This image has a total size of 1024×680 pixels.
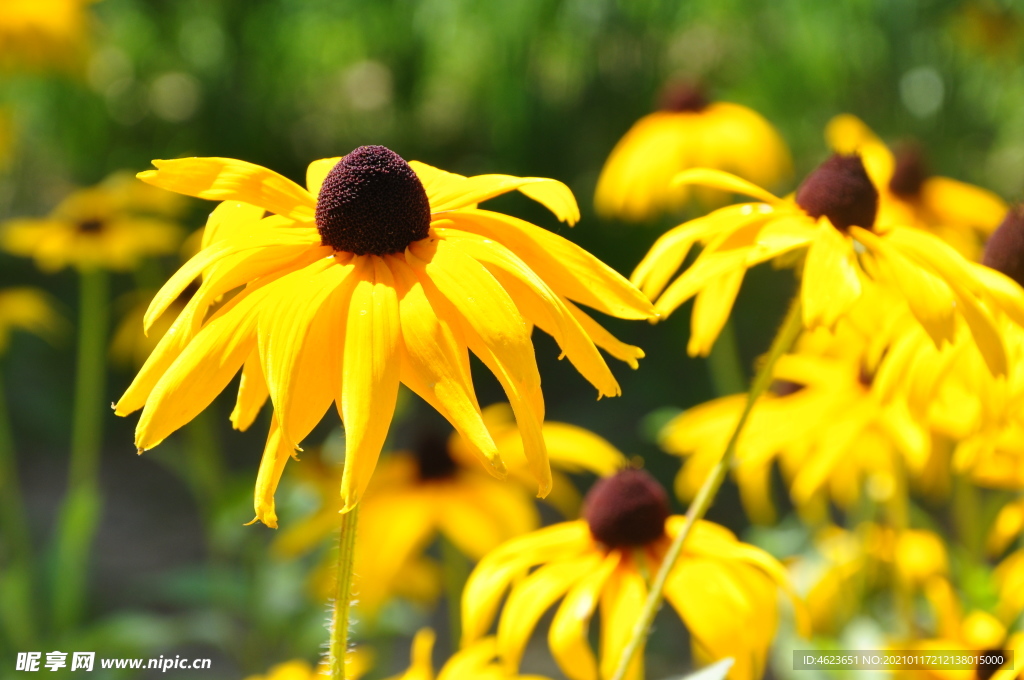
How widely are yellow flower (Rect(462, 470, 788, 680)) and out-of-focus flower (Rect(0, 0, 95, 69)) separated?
7.51 ft

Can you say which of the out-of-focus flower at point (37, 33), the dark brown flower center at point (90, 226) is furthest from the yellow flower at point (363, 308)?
the out-of-focus flower at point (37, 33)

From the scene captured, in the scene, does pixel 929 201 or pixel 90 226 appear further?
pixel 90 226

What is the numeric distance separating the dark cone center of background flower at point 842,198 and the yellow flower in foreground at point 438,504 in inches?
17.1

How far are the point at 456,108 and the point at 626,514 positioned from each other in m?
3.64

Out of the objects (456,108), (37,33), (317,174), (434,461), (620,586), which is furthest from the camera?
(456,108)

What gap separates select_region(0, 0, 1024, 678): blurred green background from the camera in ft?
11.1

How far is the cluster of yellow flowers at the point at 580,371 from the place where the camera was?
0.52 metres

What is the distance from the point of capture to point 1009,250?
0.99 meters

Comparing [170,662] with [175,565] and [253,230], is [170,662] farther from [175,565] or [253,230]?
[175,565]

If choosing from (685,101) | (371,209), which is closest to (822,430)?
(371,209)

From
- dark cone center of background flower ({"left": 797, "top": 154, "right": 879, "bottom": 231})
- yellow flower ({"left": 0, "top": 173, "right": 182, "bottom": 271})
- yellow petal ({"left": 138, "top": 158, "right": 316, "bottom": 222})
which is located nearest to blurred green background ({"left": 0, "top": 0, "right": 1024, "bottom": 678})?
yellow flower ({"left": 0, "top": 173, "right": 182, "bottom": 271})

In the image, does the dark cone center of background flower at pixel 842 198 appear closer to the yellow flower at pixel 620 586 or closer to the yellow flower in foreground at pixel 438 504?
the yellow flower at pixel 620 586

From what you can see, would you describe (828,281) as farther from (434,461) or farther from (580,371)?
(434,461)

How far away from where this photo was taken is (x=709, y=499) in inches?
26.0
